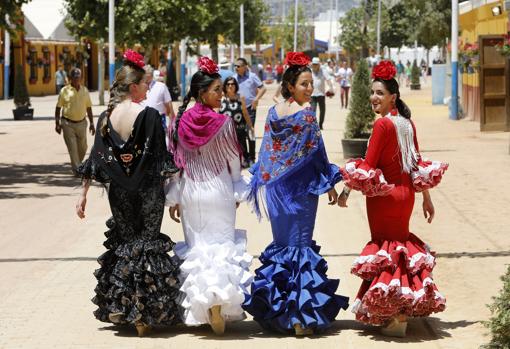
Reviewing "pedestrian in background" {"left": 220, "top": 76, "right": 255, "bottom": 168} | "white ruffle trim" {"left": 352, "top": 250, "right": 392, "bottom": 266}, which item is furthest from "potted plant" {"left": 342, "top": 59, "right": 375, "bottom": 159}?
"white ruffle trim" {"left": 352, "top": 250, "right": 392, "bottom": 266}

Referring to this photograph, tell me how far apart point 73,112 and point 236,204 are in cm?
1078

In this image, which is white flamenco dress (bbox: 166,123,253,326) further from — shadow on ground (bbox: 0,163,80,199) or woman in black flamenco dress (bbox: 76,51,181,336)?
shadow on ground (bbox: 0,163,80,199)

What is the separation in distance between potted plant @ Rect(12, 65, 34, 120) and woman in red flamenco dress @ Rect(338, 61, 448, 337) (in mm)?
31087

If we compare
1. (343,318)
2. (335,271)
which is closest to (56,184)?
(335,271)

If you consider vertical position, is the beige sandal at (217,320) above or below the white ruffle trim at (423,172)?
below

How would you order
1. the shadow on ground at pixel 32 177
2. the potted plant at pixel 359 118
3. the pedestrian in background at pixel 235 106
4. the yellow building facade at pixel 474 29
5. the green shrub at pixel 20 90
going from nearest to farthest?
the shadow on ground at pixel 32 177 < the pedestrian in background at pixel 235 106 < the potted plant at pixel 359 118 < the yellow building facade at pixel 474 29 < the green shrub at pixel 20 90

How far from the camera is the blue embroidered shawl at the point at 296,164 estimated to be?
8133 mm

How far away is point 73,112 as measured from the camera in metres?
18.7

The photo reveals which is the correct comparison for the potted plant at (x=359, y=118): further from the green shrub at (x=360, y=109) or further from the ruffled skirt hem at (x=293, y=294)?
the ruffled skirt hem at (x=293, y=294)

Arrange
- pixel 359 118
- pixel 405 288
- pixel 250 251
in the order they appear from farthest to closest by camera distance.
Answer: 1. pixel 359 118
2. pixel 250 251
3. pixel 405 288

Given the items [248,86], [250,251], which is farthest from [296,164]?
[248,86]

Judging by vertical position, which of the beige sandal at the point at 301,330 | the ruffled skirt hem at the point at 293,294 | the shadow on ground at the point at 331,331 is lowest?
the shadow on ground at the point at 331,331

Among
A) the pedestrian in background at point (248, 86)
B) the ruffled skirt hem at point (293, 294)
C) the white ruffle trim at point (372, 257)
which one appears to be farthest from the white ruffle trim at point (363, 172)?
the pedestrian in background at point (248, 86)

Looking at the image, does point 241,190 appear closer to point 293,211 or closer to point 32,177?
point 293,211
